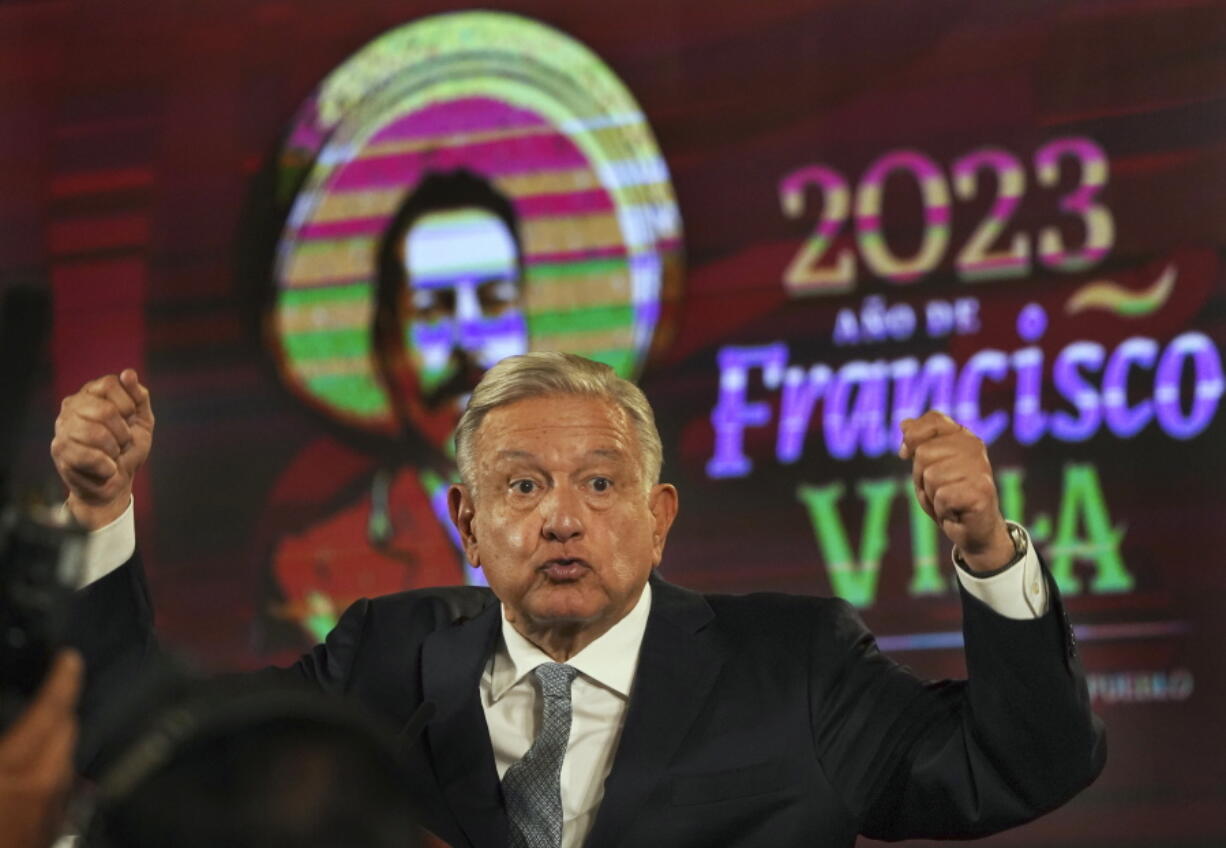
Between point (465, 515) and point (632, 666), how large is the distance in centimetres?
35

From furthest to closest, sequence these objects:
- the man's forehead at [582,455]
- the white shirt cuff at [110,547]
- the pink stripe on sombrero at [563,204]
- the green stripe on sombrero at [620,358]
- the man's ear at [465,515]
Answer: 1. the pink stripe on sombrero at [563,204]
2. the green stripe on sombrero at [620,358]
3. the man's ear at [465,515]
4. the man's forehead at [582,455]
5. the white shirt cuff at [110,547]

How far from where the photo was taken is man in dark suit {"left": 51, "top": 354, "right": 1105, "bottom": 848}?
6.13 ft

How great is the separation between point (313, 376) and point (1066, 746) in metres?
2.73

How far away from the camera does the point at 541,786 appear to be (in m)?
2.05

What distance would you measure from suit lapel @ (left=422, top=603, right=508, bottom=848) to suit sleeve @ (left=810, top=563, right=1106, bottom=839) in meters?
0.42

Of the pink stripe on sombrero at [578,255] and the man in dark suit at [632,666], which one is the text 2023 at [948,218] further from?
the man in dark suit at [632,666]

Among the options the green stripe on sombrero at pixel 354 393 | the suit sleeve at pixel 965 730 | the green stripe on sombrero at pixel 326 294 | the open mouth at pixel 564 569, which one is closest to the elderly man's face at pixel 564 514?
the open mouth at pixel 564 569

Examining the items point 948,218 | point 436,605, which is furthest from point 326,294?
point 436,605

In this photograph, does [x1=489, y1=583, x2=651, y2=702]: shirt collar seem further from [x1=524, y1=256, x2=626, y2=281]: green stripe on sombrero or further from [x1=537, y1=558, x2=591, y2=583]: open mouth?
[x1=524, y1=256, x2=626, y2=281]: green stripe on sombrero

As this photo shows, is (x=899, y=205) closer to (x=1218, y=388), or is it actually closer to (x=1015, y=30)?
(x=1015, y=30)

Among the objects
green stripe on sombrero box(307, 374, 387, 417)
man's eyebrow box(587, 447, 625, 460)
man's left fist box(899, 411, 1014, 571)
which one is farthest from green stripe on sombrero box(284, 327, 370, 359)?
man's left fist box(899, 411, 1014, 571)

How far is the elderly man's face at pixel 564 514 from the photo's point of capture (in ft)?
7.00

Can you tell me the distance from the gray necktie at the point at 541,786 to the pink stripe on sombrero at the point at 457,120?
7.63 ft

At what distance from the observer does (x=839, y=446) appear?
12.3ft
